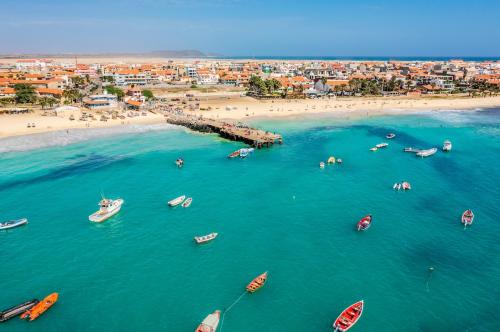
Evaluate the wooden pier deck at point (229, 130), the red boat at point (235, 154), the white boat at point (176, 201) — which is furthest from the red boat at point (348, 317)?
the wooden pier deck at point (229, 130)

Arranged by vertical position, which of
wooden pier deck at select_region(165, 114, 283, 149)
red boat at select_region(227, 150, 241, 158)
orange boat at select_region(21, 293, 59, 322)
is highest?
wooden pier deck at select_region(165, 114, 283, 149)

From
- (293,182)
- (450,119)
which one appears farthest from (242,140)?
(450,119)

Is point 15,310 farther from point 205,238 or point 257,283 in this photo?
point 257,283

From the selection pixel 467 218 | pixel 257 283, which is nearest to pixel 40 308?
pixel 257 283

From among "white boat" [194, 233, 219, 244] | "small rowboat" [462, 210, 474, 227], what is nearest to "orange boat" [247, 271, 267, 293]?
"white boat" [194, 233, 219, 244]

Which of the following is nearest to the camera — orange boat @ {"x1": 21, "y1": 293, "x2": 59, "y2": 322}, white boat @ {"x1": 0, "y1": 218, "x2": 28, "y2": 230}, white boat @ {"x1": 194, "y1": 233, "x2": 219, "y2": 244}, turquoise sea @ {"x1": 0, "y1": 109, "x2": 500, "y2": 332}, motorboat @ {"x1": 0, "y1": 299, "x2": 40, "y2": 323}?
motorboat @ {"x1": 0, "y1": 299, "x2": 40, "y2": 323}

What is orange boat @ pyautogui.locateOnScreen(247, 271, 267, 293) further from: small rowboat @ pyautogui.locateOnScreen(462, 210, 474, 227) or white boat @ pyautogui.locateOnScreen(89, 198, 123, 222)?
small rowboat @ pyautogui.locateOnScreen(462, 210, 474, 227)

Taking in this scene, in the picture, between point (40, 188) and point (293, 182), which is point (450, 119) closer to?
point (293, 182)
